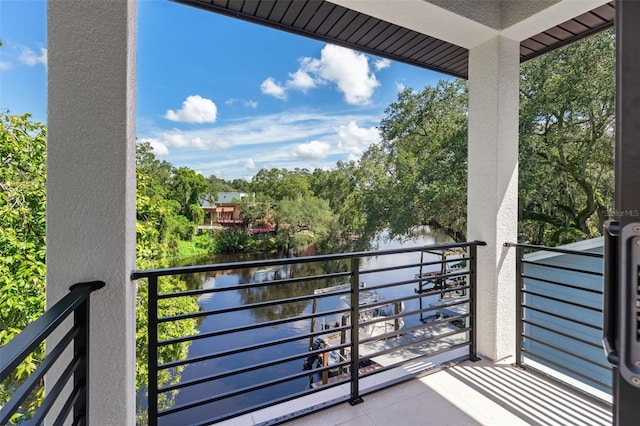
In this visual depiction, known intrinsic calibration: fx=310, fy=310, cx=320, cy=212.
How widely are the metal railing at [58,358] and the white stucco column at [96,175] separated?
0.06m

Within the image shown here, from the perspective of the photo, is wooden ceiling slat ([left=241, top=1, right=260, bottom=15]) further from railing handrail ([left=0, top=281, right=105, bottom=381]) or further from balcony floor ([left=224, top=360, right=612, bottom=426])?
balcony floor ([left=224, top=360, right=612, bottom=426])

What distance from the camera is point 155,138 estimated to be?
517 inches

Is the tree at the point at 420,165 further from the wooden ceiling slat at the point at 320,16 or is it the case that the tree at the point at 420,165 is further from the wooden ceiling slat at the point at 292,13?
the wooden ceiling slat at the point at 292,13

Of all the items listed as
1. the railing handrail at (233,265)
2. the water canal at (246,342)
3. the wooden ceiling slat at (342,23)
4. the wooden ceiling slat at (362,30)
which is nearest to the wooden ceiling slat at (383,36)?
the wooden ceiling slat at (362,30)

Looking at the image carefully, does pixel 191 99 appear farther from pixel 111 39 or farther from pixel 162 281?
pixel 111 39

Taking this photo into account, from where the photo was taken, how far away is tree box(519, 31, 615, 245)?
7.05 metres

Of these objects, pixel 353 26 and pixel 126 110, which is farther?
pixel 353 26

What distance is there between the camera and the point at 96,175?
1264 mm

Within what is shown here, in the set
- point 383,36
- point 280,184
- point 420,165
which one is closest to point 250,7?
point 383,36

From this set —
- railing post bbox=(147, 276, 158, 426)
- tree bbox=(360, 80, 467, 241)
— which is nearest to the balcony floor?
railing post bbox=(147, 276, 158, 426)

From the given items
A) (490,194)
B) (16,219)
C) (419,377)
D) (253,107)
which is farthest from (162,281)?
(253,107)

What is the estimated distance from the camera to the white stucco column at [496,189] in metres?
2.40

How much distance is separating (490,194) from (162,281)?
7250 mm

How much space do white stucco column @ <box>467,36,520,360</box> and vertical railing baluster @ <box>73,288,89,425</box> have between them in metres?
2.54
